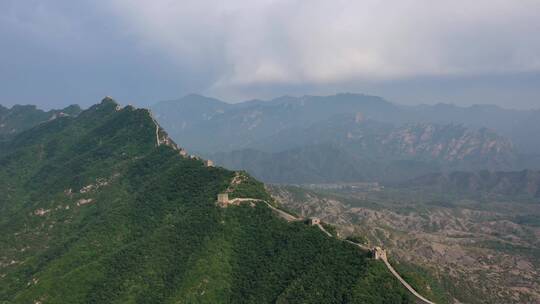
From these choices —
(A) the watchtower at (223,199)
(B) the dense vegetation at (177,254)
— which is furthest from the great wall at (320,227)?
(B) the dense vegetation at (177,254)

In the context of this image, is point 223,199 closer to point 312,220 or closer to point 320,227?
point 312,220

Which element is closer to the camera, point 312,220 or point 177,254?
point 177,254

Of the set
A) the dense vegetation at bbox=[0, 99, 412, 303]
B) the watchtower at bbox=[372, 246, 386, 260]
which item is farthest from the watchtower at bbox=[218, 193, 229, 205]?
the watchtower at bbox=[372, 246, 386, 260]

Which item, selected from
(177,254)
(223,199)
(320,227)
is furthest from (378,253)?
(177,254)

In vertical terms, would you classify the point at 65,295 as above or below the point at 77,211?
below

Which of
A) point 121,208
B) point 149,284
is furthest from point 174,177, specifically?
point 149,284

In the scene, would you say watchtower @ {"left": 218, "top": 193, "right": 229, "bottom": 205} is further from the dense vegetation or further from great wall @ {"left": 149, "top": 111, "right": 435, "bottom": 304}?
the dense vegetation

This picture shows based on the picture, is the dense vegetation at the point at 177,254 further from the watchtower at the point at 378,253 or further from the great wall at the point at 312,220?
the watchtower at the point at 378,253

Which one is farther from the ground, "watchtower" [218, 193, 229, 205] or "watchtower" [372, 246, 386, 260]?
"watchtower" [218, 193, 229, 205]

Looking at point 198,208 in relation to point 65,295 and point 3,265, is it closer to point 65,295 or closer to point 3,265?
point 65,295
